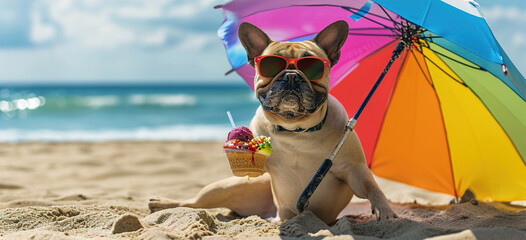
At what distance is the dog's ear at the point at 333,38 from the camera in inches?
121

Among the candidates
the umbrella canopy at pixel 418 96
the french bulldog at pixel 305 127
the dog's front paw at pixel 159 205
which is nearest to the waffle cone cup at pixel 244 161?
the french bulldog at pixel 305 127

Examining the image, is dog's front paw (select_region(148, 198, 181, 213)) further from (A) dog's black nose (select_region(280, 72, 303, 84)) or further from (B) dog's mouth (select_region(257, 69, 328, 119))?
(A) dog's black nose (select_region(280, 72, 303, 84))

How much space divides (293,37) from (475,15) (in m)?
1.36

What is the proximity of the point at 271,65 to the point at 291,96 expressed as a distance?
227 mm

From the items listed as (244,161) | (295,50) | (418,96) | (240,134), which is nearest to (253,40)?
(295,50)

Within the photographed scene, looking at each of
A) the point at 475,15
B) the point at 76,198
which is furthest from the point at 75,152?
the point at 475,15

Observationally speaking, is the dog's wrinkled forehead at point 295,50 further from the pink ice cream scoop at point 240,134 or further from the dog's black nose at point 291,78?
the pink ice cream scoop at point 240,134

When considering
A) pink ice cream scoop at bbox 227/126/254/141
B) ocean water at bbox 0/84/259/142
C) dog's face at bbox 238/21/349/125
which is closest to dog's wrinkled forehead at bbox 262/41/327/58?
dog's face at bbox 238/21/349/125

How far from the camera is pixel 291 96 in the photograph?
2760mm

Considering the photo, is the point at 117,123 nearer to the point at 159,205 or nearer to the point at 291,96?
the point at 159,205

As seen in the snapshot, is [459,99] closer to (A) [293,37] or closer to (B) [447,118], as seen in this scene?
(B) [447,118]

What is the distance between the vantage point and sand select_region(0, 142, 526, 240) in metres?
2.87

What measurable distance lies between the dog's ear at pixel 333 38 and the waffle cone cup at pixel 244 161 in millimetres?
755

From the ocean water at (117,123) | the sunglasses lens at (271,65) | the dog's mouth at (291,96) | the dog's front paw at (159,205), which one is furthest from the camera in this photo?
the ocean water at (117,123)
